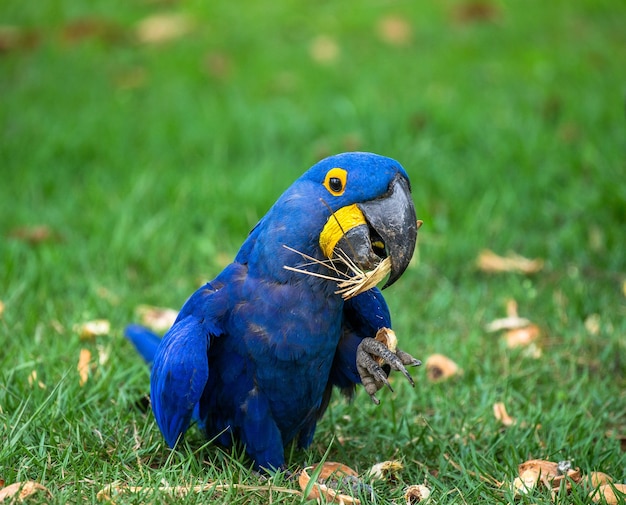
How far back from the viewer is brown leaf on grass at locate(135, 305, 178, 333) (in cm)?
353

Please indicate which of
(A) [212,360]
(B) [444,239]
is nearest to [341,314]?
(A) [212,360]

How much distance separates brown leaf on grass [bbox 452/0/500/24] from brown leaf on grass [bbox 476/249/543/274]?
123 inches

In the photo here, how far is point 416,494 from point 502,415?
2.19 feet

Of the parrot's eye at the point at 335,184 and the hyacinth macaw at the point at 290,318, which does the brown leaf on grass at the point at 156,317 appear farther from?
the parrot's eye at the point at 335,184

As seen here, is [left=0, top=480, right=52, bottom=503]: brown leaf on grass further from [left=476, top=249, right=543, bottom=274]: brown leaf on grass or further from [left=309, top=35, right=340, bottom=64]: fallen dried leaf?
[left=309, top=35, right=340, bottom=64]: fallen dried leaf

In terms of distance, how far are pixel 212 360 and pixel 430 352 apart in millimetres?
1227

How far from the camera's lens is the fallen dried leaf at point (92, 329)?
335cm

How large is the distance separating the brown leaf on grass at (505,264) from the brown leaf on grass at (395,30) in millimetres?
2799

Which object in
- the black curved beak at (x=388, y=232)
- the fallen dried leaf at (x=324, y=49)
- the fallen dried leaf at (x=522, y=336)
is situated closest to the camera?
the black curved beak at (x=388, y=232)

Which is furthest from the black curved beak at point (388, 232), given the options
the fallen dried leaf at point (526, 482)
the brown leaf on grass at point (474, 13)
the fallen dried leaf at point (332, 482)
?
the brown leaf on grass at point (474, 13)

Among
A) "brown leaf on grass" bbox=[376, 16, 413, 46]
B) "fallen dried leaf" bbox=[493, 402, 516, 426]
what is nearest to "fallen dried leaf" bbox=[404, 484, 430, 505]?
"fallen dried leaf" bbox=[493, 402, 516, 426]

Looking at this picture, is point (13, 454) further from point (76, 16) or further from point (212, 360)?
point (76, 16)

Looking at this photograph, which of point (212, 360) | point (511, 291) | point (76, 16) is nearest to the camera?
point (212, 360)

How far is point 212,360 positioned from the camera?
252cm
